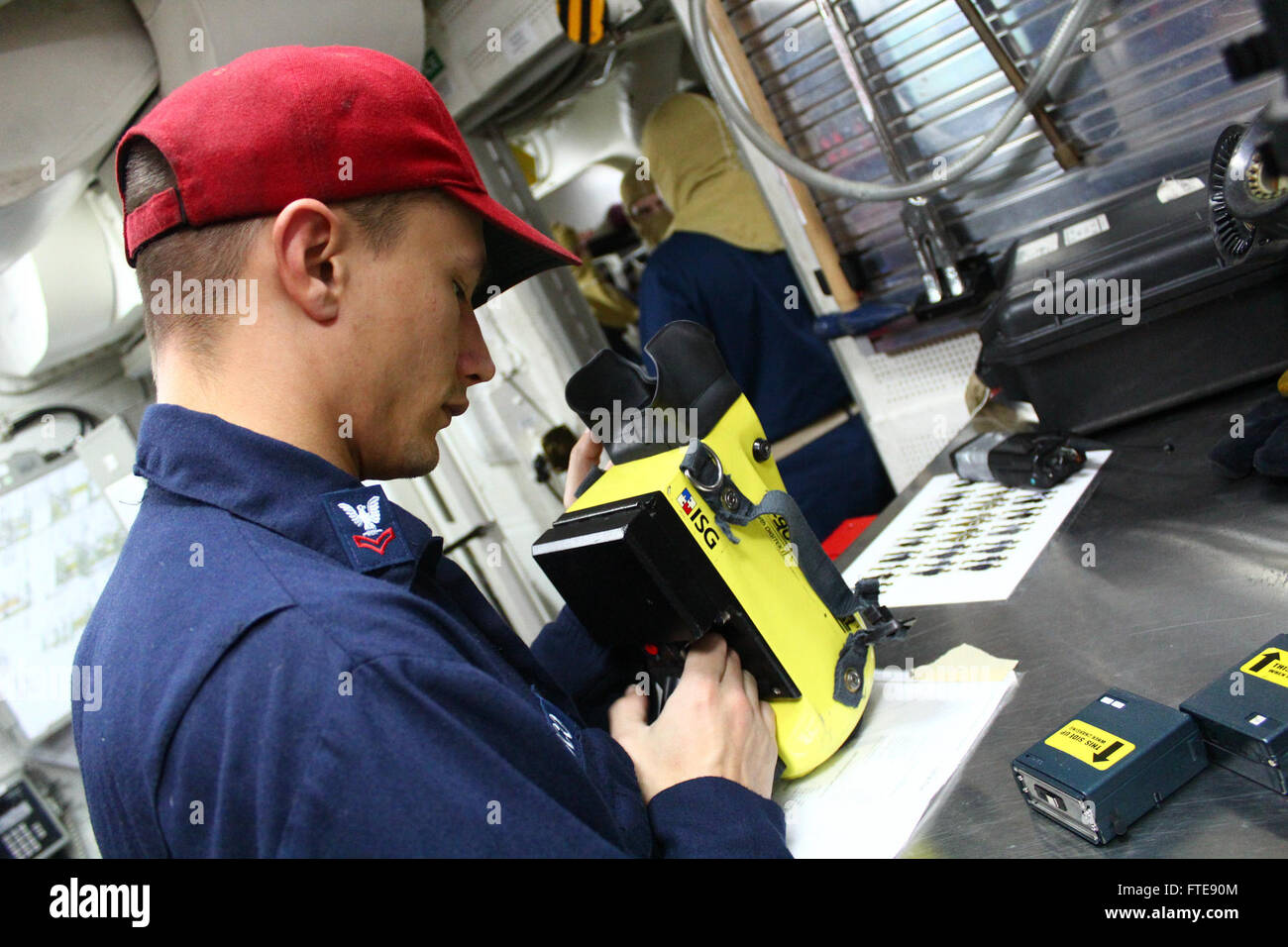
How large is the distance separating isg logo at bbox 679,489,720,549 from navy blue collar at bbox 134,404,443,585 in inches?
13.6

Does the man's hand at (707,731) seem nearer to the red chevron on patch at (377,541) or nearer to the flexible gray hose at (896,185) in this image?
the red chevron on patch at (377,541)

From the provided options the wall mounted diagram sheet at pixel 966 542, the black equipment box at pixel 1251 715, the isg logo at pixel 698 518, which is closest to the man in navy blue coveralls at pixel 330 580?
the isg logo at pixel 698 518

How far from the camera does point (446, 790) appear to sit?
2.05 feet

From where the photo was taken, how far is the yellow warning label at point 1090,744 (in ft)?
2.87

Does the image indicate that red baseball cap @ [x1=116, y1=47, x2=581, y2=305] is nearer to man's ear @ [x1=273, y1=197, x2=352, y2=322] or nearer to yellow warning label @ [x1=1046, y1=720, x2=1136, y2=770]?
man's ear @ [x1=273, y1=197, x2=352, y2=322]

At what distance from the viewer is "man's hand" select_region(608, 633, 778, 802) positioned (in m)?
0.99

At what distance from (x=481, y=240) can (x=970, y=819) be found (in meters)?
0.86

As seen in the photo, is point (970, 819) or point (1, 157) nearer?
point (970, 819)

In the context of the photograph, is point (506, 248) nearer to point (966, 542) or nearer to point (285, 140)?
point (285, 140)

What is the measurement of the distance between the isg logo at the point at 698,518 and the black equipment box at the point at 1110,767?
1.37 ft

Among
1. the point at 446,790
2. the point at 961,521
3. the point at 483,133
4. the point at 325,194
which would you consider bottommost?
the point at 961,521

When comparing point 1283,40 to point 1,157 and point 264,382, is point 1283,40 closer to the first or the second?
point 264,382

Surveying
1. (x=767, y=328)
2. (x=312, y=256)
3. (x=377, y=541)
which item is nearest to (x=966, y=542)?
(x=377, y=541)

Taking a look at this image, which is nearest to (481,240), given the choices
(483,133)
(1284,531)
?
(1284,531)
